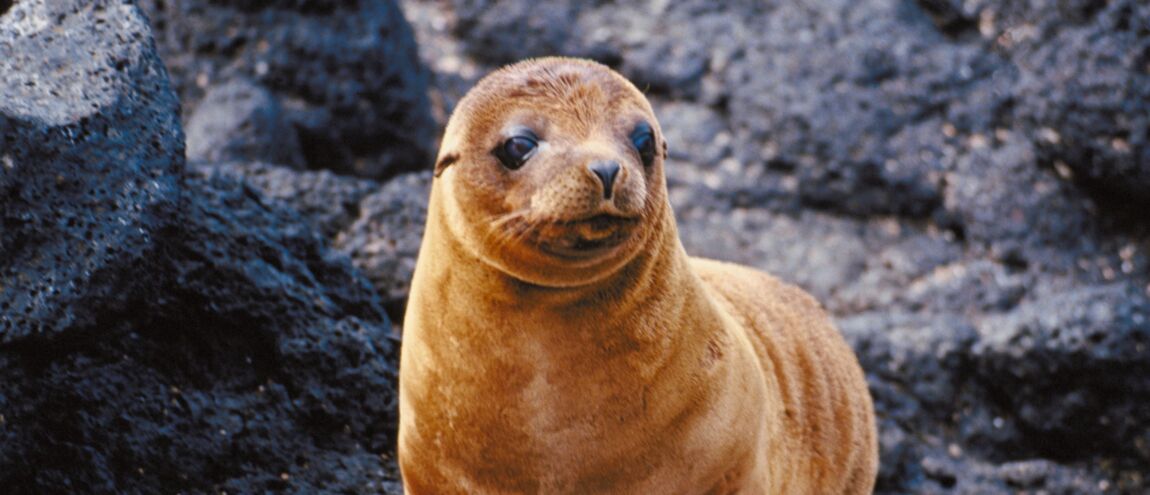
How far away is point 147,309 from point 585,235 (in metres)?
1.96

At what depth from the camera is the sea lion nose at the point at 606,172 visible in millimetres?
3236

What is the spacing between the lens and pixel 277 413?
471 centimetres

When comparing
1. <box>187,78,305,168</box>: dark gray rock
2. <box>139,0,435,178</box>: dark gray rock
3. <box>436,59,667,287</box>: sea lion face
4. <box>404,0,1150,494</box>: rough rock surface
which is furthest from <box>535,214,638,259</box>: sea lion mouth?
<box>139,0,435,178</box>: dark gray rock

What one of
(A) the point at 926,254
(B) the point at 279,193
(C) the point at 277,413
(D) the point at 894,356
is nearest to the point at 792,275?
(A) the point at 926,254

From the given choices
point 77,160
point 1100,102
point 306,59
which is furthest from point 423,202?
point 1100,102

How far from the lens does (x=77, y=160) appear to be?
13.1ft

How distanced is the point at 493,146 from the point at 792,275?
4.89 meters

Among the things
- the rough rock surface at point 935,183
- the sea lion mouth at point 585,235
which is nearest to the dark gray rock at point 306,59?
the rough rock surface at point 935,183

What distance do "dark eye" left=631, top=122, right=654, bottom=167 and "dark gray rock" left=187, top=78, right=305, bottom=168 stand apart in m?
3.98

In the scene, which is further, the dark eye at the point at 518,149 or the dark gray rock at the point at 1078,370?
the dark gray rock at the point at 1078,370

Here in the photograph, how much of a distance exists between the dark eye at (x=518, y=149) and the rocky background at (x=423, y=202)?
1.34m

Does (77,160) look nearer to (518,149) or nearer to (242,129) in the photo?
(518,149)

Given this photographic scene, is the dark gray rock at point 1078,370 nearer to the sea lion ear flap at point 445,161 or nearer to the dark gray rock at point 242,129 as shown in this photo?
the sea lion ear flap at point 445,161

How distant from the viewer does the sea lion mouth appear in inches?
130
